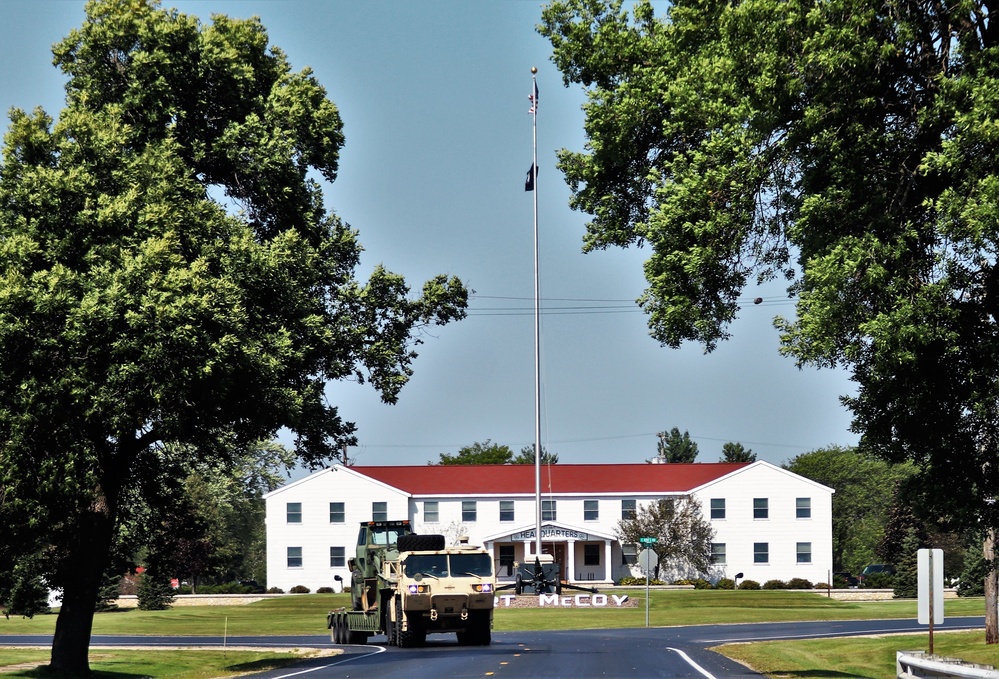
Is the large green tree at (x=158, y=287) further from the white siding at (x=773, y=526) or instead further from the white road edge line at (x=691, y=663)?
the white siding at (x=773, y=526)

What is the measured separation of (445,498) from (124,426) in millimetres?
65495

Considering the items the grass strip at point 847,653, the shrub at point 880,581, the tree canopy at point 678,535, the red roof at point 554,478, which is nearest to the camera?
the grass strip at point 847,653

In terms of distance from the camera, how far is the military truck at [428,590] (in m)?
33.7

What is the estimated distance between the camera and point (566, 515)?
298 ft

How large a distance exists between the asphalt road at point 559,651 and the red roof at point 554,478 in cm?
3514

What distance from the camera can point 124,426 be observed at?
A: 25922mm

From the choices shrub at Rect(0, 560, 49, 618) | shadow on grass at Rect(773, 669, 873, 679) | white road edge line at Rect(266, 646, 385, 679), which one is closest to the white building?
shrub at Rect(0, 560, 49, 618)

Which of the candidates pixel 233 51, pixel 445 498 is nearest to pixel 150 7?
pixel 233 51

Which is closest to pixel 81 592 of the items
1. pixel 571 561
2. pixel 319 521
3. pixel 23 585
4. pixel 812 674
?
pixel 23 585

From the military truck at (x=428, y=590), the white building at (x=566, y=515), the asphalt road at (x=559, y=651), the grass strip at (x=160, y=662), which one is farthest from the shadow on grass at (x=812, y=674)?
the white building at (x=566, y=515)

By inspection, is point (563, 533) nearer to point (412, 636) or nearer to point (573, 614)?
point (573, 614)

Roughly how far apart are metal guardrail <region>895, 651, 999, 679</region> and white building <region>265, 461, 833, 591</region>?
6707 centimetres

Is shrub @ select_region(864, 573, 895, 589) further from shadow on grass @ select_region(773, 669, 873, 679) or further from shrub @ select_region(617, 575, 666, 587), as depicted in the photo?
shadow on grass @ select_region(773, 669, 873, 679)

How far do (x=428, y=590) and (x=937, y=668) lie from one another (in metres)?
18.2
